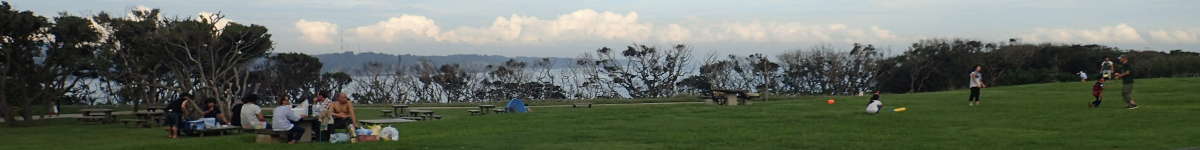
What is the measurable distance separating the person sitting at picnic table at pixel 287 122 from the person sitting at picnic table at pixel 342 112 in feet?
2.90

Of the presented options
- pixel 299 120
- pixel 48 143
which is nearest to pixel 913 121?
pixel 299 120

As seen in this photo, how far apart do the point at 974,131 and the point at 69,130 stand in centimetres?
2115

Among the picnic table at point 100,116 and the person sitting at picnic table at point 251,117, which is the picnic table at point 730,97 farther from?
the picnic table at point 100,116

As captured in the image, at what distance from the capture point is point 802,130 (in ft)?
62.4

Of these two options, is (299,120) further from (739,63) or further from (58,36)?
(739,63)

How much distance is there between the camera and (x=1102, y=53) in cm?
6016

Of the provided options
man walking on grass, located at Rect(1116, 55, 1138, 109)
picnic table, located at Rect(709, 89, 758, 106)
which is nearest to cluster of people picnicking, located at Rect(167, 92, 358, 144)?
picnic table, located at Rect(709, 89, 758, 106)

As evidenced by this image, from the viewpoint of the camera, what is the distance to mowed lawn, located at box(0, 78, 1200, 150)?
1633 cm

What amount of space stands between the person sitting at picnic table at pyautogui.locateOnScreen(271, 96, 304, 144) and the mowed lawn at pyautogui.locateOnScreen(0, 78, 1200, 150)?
41 cm

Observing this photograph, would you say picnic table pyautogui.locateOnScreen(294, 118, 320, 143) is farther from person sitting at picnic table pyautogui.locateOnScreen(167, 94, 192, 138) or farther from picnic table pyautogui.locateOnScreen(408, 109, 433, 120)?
picnic table pyautogui.locateOnScreen(408, 109, 433, 120)

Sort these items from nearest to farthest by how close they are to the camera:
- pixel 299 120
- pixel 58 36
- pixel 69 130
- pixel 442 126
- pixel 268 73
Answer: pixel 299 120
pixel 442 126
pixel 69 130
pixel 58 36
pixel 268 73

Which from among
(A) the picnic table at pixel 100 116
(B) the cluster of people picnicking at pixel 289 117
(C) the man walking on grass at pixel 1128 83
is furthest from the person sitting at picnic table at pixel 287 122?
(C) the man walking on grass at pixel 1128 83

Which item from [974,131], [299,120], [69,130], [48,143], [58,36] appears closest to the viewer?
[299,120]

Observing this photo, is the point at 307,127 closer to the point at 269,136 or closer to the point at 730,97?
the point at 269,136
